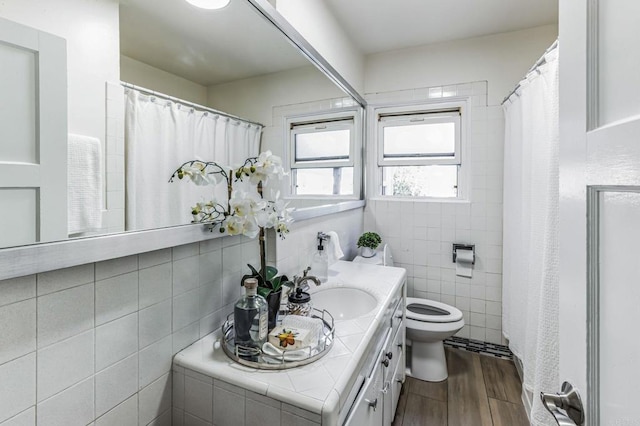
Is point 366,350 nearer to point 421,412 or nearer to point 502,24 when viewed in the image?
point 421,412

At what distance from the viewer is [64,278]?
0.66 m

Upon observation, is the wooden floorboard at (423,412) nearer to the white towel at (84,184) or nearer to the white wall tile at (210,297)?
the white wall tile at (210,297)

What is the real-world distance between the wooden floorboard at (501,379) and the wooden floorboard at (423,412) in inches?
15.2

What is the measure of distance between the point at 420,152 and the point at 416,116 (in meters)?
0.31

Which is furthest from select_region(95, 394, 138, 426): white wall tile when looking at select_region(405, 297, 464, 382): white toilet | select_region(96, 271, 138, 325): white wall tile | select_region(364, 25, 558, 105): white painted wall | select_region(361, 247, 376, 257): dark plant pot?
select_region(364, 25, 558, 105): white painted wall

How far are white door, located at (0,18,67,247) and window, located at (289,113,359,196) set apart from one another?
1031mm

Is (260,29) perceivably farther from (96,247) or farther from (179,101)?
(96,247)

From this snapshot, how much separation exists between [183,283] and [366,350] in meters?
0.64

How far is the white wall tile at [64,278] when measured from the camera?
628 mm

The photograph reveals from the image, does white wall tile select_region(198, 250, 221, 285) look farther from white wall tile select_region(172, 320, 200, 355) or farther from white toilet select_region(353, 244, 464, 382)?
white toilet select_region(353, 244, 464, 382)

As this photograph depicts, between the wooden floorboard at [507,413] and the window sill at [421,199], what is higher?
the window sill at [421,199]

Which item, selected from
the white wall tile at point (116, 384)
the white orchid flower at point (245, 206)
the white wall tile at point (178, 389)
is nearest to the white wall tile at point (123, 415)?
the white wall tile at point (116, 384)

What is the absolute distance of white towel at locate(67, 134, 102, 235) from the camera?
25.6 inches

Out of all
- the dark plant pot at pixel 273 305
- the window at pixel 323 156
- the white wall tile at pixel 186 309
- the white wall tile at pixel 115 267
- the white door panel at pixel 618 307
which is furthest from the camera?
the window at pixel 323 156
